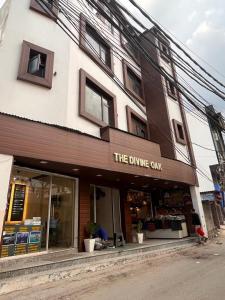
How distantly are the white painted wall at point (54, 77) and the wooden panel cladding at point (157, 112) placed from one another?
6.24 metres

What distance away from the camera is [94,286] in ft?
19.4

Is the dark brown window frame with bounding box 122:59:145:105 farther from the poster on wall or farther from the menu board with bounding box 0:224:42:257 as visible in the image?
the poster on wall

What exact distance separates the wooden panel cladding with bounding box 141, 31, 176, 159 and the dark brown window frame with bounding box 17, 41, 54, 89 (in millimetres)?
7310

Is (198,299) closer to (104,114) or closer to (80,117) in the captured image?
(80,117)

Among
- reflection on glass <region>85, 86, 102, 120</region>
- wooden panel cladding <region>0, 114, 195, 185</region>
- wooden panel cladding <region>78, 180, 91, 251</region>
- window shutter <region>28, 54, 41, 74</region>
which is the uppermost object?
window shutter <region>28, 54, 41, 74</region>

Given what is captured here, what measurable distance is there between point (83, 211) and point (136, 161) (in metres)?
3.20

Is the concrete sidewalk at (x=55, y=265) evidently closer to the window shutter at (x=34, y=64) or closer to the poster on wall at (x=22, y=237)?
the poster on wall at (x=22, y=237)

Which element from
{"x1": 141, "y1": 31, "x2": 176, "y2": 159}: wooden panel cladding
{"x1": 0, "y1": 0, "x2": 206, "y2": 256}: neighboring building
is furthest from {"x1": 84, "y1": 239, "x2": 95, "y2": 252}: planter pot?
{"x1": 141, "y1": 31, "x2": 176, "y2": 159}: wooden panel cladding

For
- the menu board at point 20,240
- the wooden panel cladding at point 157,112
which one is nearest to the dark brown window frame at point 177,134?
the wooden panel cladding at point 157,112

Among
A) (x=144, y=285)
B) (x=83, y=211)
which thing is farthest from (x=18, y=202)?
(x=144, y=285)

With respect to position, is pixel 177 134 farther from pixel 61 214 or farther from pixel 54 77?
pixel 61 214

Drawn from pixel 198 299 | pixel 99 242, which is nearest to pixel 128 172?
pixel 99 242

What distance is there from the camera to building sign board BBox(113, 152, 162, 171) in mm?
9577

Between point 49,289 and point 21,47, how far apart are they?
29.4 ft
